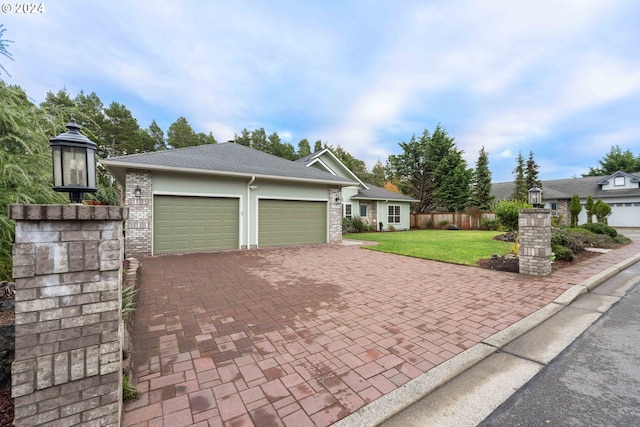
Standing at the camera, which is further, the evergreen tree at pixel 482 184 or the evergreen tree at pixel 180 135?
the evergreen tree at pixel 180 135

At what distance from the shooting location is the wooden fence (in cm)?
2119

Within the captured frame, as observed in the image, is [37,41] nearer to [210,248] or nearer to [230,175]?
[230,175]

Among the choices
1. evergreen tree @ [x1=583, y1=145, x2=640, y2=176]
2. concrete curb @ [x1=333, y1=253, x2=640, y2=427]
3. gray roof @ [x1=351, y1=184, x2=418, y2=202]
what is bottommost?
concrete curb @ [x1=333, y1=253, x2=640, y2=427]

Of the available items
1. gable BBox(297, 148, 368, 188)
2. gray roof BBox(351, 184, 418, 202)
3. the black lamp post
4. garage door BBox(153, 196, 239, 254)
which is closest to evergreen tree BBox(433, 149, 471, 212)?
gray roof BBox(351, 184, 418, 202)

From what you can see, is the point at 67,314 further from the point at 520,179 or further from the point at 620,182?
the point at 620,182

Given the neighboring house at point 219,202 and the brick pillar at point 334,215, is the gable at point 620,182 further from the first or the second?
the brick pillar at point 334,215

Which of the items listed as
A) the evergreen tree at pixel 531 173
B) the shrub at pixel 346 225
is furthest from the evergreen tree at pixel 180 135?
the evergreen tree at pixel 531 173

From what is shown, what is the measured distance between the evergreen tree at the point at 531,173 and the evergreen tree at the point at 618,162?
15.9 m

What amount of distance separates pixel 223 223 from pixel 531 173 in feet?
99.8

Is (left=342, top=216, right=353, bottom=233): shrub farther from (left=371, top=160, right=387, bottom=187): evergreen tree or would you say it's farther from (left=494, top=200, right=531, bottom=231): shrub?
(left=371, top=160, right=387, bottom=187): evergreen tree

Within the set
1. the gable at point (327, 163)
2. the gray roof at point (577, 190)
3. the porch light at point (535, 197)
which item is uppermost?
the gable at point (327, 163)

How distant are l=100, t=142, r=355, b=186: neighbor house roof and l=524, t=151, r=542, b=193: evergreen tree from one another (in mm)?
24799

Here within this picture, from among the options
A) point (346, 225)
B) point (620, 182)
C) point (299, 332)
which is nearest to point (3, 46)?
point (299, 332)

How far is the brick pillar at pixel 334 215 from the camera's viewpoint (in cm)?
1185
